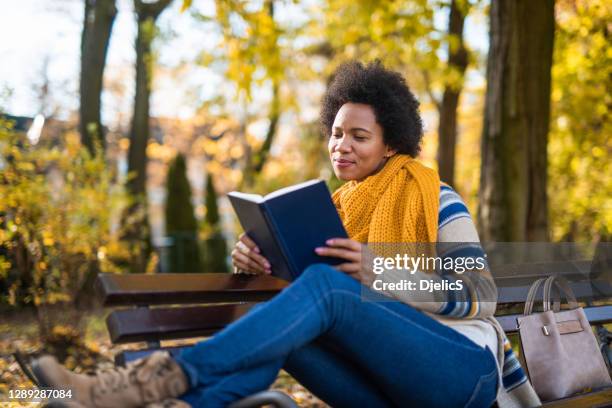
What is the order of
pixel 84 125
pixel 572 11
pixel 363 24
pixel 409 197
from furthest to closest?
pixel 572 11, pixel 84 125, pixel 363 24, pixel 409 197

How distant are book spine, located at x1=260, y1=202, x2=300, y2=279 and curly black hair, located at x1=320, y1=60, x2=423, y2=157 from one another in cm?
79

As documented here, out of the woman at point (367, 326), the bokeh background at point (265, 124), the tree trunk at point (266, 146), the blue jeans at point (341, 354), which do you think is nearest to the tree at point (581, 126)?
the bokeh background at point (265, 124)

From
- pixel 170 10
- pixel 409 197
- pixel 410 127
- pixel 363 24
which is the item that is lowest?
pixel 409 197

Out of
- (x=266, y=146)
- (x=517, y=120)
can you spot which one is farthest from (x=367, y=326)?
(x=266, y=146)

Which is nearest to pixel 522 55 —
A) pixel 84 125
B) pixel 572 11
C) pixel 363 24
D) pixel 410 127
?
pixel 363 24

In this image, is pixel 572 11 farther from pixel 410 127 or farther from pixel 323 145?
pixel 410 127

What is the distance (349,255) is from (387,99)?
2.75 feet

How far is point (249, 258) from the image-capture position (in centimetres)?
262

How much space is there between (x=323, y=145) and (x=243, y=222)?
13.9 metres

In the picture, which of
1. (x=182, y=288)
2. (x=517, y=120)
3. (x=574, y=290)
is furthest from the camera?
(x=517, y=120)

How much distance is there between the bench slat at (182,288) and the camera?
7.52ft

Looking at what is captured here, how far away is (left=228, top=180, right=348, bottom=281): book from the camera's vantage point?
2189mm

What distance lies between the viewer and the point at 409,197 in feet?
8.43

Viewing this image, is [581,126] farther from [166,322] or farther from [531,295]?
[166,322]
